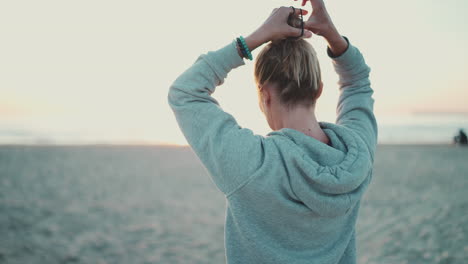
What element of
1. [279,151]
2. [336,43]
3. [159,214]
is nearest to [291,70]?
[279,151]

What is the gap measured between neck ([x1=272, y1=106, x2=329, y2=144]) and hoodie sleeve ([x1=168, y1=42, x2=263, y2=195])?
0.16 m

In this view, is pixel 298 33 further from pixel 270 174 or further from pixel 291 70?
pixel 270 174

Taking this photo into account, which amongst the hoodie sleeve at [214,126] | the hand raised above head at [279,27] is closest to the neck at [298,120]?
the hoodie sleeve at [214,126]

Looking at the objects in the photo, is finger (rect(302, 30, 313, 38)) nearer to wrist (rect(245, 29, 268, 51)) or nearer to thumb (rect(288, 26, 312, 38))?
thumb (rect(288, 26, 312, 38))

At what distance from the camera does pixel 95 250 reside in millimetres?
4812

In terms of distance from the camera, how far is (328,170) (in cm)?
126

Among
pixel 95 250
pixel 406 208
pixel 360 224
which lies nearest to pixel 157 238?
pixel 95 250

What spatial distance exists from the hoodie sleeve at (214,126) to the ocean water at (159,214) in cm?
387

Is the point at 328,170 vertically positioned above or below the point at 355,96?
below

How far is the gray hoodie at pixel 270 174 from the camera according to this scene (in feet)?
3.92

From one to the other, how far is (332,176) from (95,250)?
14.5 ft

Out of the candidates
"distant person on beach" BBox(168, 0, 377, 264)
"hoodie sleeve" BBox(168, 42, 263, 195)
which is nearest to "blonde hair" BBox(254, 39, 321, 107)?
"distant person on beach" BBox(168, 0, 377, 264)

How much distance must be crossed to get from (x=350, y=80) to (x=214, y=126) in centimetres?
78

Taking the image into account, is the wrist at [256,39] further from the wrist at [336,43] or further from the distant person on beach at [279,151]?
the wrist at [336,43]
